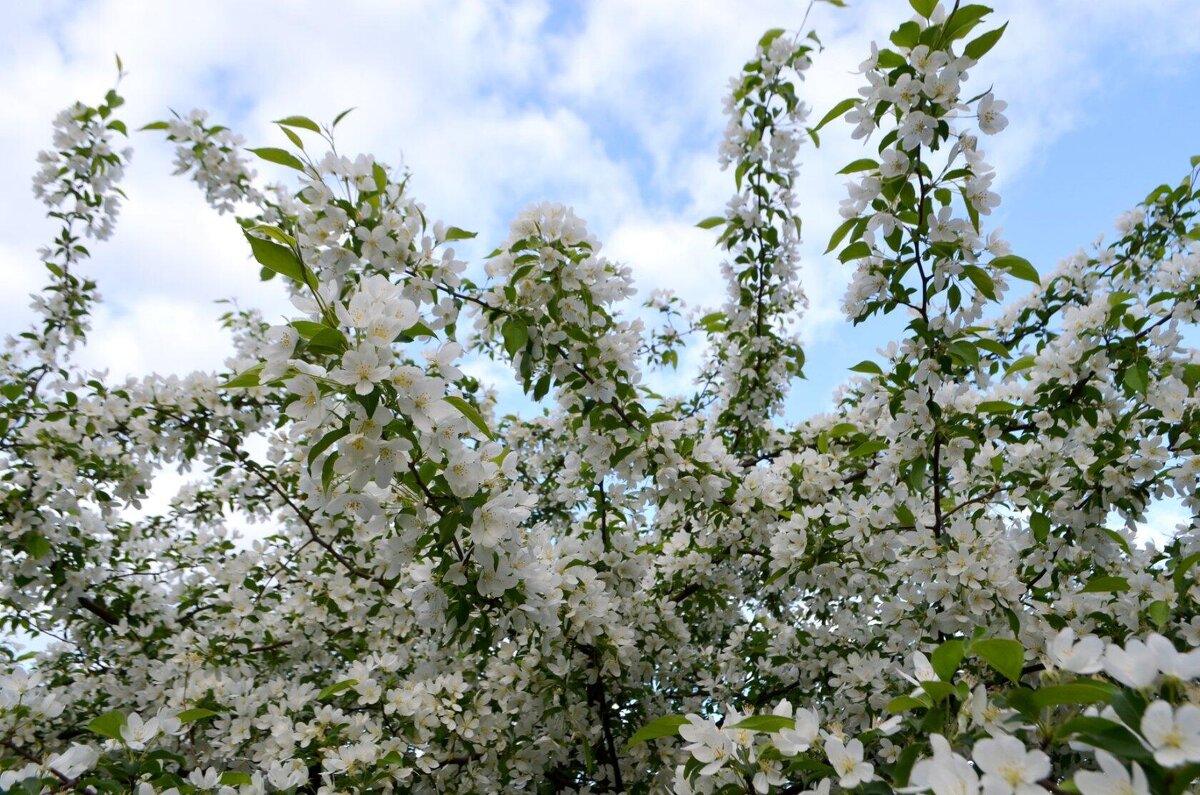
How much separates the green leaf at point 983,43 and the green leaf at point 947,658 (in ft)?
5.12

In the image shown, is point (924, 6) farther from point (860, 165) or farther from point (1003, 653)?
point (1003, 653)

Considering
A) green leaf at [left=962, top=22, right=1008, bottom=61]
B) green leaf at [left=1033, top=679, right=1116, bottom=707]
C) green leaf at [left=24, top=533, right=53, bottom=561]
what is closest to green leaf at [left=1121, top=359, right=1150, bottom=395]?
green leaf at [left=962, top=22, right=1008, bottom=61]

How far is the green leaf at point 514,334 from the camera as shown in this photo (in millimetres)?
2428

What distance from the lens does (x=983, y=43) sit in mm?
1875

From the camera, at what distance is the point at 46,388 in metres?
3.88

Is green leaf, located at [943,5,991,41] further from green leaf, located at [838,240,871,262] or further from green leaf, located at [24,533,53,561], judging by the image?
green leaf, located at [24,533,53,561]

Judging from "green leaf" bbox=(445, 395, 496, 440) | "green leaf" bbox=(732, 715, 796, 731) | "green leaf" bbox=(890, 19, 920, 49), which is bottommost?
"green leaf" bbox=(732, 715, 796, 731)

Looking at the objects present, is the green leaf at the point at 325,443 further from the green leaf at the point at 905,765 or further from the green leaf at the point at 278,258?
the green leaf at the point at 905,765

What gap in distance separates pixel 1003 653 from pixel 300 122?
81.7 inches

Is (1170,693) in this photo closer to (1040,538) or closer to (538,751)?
(1040,538)

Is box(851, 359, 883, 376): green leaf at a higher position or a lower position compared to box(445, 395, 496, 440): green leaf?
higher

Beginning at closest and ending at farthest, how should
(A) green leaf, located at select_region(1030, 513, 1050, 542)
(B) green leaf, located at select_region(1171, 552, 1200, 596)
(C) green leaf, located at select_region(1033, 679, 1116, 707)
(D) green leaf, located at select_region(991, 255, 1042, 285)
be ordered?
(C) green leaf, located at select_region(1033, 679, 1116, 707), (B) green leaf, located at select_region(1171, 552, 1200, 596), (D) green leaf, located at select_region(991, 255, 1042, 285), (A) green leaf, located at select_region(1030, 513, 1050, 542)

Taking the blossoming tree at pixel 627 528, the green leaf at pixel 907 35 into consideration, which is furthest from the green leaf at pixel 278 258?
the green leaf at pixel 907 35

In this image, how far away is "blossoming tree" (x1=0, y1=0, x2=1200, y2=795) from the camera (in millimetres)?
1505
